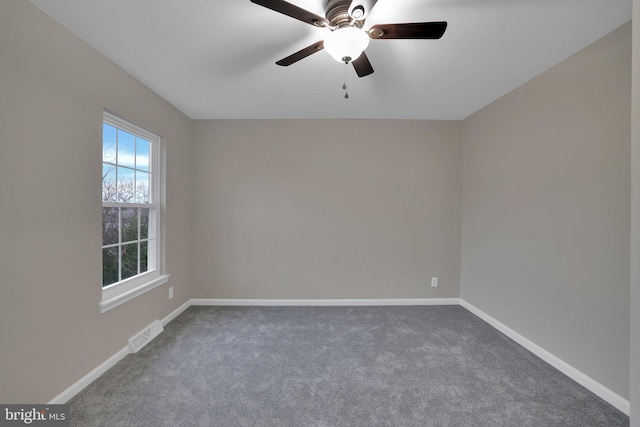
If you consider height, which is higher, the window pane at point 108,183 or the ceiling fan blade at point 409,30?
the ceiling fan blade at point 409,30

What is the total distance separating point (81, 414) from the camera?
5.13 ft

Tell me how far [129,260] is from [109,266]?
255mm

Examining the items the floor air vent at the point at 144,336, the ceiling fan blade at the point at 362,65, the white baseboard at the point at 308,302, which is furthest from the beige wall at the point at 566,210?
the floor air vent at the point at 144,336

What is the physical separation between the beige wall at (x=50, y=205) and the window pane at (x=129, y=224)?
0.43 meters

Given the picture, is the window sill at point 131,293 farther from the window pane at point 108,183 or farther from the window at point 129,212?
the window pane at point 108,183

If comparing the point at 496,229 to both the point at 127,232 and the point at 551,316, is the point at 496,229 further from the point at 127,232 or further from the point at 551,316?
the point at 127,232

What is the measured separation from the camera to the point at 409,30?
1.33 metres

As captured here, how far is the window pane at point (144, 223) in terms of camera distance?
2.59 meters

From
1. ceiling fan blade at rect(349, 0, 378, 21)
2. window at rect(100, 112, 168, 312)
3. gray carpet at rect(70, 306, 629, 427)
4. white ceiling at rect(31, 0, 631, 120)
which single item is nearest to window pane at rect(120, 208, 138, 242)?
window at rect(100, 112, 168, 312)

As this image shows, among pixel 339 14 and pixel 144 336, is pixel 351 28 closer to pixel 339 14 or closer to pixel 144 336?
pixel 339 14

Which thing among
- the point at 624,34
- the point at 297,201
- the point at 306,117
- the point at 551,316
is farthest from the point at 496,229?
the point at 306,117

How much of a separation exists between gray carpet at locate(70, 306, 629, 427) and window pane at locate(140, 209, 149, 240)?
1021 millimetres

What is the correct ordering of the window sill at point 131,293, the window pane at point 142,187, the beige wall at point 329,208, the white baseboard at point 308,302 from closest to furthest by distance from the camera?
the beige wall at point 329,208 → the window sill at point 131,293 → the window pane at point 142,187 → the white baseboard at point 308,302

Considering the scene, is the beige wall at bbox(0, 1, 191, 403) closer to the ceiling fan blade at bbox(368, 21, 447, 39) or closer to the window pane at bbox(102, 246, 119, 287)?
the window pane at bbox(102, 246, 119, 287)
